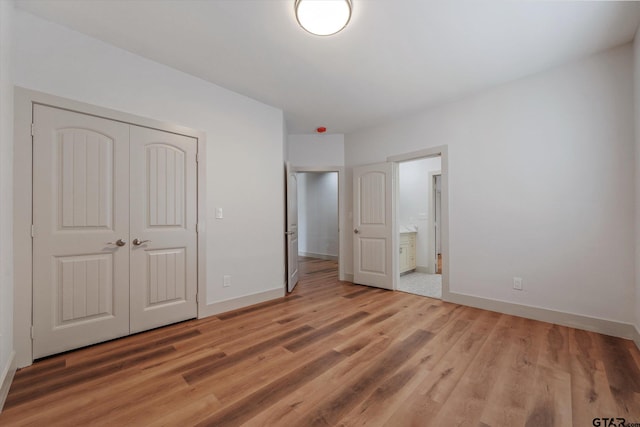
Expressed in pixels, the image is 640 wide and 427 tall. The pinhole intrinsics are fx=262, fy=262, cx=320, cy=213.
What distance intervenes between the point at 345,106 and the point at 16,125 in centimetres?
319

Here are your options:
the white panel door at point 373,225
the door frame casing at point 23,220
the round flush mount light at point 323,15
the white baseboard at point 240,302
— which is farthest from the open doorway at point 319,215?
the door frame casing at point 23,220

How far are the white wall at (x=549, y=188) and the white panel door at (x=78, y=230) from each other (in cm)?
372

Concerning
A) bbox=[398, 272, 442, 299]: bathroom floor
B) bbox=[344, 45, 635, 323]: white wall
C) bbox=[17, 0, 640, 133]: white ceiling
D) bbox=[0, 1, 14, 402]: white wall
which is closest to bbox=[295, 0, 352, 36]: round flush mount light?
bbox=[17, 0, 640, 133]: white ceiling

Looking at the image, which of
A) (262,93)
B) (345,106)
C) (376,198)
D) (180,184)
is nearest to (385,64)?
(345,106)

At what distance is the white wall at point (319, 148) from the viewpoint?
472cm

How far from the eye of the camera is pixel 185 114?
2.82 meters

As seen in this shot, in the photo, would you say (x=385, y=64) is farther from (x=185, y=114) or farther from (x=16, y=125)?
(x=16, y=125)

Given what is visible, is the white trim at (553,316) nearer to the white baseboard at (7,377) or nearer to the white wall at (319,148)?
the white wall at (319,148)

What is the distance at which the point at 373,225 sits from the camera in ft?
13.9

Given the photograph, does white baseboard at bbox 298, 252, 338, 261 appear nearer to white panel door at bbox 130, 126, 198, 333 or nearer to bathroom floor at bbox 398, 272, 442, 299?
bathroom floor at bbox 398, 272, 442, 299

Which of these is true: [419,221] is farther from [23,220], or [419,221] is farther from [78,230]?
[23,220]

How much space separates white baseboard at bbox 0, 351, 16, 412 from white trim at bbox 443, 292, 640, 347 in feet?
13.2

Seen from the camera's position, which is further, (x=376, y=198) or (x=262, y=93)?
(x=376, y=198)

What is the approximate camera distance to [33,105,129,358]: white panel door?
2.04 meters
